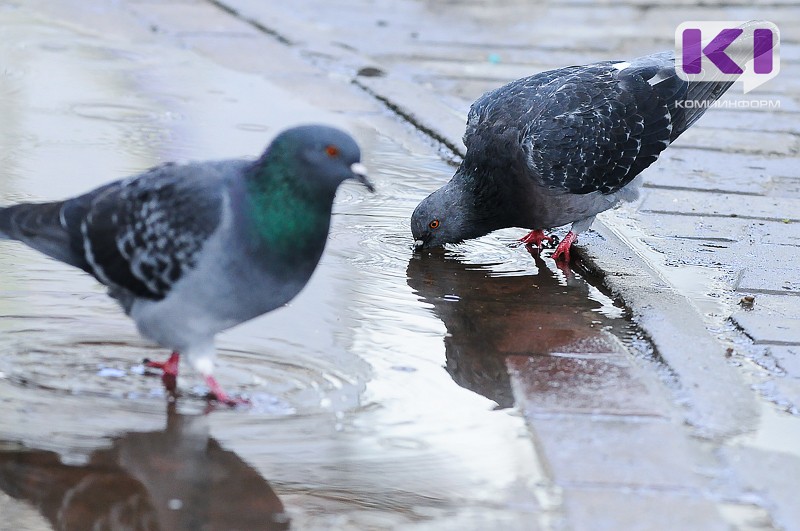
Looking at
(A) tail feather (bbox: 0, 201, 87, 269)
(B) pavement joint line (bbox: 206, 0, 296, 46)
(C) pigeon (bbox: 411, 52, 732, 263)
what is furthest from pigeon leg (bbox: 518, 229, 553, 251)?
(B) pavement joint line (bbox: 206, 0, 296, 46)

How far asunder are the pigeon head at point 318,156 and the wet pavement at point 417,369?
729mm

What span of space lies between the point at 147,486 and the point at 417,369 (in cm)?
114

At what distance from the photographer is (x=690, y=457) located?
132 inches

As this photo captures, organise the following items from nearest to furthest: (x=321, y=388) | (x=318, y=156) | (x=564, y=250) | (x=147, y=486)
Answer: (x=147, y=486)
(x=318, y=156)
(x=321, y=388)
(x=564, y=250)

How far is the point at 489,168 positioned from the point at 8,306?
88.4 inches

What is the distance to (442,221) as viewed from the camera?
5.30m

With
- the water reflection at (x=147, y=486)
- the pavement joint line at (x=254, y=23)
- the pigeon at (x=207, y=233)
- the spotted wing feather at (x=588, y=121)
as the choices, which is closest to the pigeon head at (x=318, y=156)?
the pigeon at (x=207, y=233)

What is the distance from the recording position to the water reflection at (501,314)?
4.05m

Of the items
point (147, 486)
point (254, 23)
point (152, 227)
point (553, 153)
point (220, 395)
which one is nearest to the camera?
Result: point (147, 486)

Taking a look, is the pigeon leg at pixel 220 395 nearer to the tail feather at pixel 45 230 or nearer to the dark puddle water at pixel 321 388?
the dark puddle water at pixel 321 388

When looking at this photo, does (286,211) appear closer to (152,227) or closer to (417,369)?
(152,227)

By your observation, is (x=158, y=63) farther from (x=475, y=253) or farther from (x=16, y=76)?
(x=475, y=253)

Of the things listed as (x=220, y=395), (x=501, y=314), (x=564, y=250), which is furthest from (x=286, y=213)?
(x=564, y=250)

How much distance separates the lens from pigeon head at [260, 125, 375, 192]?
10.8ft
